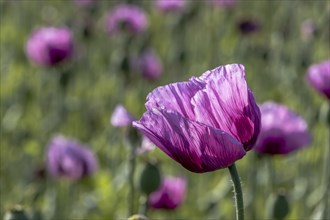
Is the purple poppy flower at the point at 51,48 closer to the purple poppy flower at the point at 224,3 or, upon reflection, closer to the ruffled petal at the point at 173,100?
the purple poppy flower at the point at 224,3

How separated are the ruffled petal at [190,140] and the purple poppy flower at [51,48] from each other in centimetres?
159

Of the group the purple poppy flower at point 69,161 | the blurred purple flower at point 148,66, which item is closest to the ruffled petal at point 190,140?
the purple poppy flower at point 69,161

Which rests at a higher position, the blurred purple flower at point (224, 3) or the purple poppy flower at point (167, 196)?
the blurred purple flower at point (224, 3)

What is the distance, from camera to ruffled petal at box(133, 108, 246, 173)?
26.6 inches

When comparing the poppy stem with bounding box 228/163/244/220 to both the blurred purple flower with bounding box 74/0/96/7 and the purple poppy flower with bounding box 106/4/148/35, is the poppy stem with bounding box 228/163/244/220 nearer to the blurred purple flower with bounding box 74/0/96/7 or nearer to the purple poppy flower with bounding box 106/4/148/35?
the purple poppy flower with bounding box 106/4/148/35

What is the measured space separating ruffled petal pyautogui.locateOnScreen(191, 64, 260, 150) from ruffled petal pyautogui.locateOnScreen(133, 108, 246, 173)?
0.02 m

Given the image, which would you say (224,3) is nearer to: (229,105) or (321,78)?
(321,78)

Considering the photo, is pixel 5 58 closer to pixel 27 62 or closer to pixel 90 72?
pixel 27 62

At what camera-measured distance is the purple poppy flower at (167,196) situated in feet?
5.03

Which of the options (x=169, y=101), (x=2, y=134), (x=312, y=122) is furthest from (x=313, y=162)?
(x=169, y=101)

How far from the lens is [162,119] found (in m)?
0.68

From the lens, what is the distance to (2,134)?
2.40 meters

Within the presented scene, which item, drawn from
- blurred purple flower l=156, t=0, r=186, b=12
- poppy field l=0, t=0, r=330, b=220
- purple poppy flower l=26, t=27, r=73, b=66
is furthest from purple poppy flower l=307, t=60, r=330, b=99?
blurred purple flower l=156, t=0, r=186, b=12

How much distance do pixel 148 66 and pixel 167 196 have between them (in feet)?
3.71
